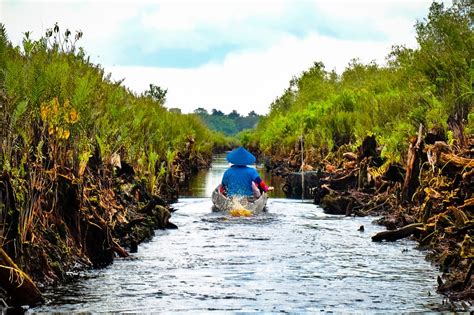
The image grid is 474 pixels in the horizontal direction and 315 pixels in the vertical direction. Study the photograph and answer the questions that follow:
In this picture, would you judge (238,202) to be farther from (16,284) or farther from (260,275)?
(16,284)

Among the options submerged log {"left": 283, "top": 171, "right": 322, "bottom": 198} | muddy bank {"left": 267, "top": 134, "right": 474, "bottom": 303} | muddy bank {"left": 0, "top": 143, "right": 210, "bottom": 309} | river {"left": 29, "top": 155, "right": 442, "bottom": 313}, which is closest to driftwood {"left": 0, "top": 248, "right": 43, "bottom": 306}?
muddy bank {"left": 0, "top": 143, "right": 210, "bottom": 309}

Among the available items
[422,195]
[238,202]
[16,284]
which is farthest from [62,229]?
[238,202]

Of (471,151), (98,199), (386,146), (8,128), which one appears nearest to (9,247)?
(8,128)

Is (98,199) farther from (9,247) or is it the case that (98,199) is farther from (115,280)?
(9,247)

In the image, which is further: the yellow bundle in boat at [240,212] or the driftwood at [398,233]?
the yellow bundle in boat at [240,212]

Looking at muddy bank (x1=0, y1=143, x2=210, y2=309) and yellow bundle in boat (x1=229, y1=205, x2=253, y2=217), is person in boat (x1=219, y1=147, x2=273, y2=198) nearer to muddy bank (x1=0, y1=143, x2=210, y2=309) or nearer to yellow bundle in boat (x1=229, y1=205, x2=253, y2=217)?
yellow bundle in boat (x1=229, y1=205, x2=253, y2=217)

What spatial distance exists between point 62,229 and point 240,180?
11.5 meters

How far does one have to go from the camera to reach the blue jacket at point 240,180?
77.6 ft

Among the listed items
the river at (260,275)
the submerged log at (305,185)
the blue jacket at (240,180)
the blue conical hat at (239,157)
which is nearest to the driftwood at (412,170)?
the river at (260,275)

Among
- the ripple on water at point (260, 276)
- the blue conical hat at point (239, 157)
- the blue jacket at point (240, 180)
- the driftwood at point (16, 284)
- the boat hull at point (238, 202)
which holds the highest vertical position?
the blue conical hat at point (239, 157)

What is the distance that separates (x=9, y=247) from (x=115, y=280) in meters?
2.42

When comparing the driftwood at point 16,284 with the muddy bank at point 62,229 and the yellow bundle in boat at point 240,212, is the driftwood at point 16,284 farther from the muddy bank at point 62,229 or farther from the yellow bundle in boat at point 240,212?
the yellow bundle in boat at point 240,212

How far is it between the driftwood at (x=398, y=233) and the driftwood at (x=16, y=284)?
26.8 ft

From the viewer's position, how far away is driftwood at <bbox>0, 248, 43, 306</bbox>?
993 cm
